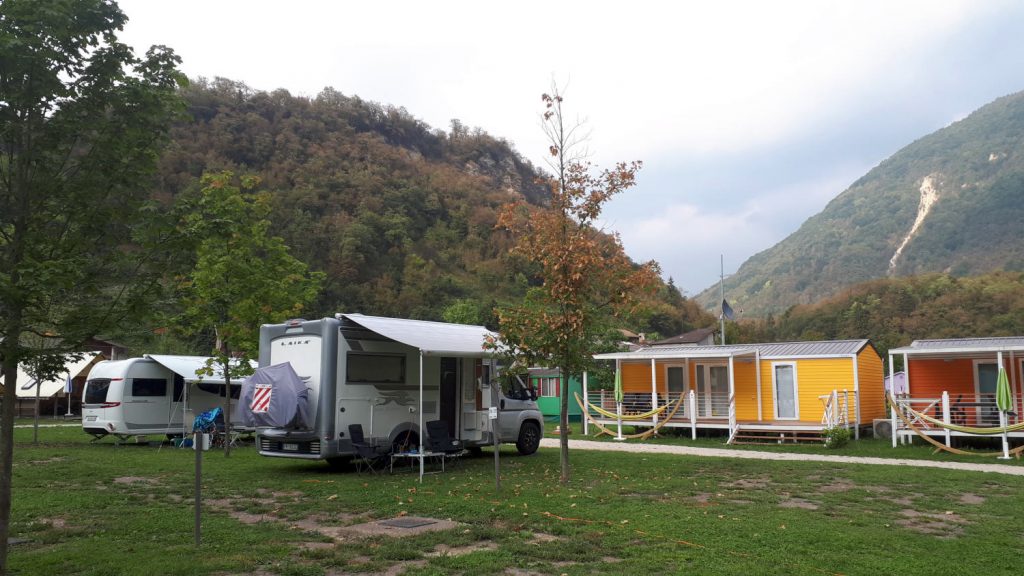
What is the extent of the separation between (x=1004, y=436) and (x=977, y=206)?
82145 millimetres

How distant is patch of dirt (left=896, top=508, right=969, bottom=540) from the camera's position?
785 cm

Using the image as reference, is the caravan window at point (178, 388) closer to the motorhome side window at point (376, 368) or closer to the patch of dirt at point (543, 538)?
the motorhome side window at point (376, 368)

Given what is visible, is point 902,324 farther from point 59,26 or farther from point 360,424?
point 59,26

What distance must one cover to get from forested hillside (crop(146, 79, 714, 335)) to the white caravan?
91.5 ft

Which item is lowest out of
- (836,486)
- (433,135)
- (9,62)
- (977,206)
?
(836,486)

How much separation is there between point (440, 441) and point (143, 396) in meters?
10.5

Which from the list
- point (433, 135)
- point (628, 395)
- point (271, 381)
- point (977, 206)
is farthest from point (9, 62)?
point (433, 135)

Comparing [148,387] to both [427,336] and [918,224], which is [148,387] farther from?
[918,224]

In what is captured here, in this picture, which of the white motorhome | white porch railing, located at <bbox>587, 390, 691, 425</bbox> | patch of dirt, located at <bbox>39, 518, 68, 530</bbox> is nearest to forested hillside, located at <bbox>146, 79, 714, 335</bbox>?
white porch railing, located at <bbox>587, 390, 691, 425</bbox>

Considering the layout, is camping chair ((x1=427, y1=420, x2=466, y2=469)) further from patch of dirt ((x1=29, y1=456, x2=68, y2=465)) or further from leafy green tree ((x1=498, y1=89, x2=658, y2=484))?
patch of dirt ((x1=29, y1=456, x2=68, y2=465))

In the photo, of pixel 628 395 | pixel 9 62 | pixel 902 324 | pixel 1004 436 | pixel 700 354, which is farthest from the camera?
pixel 902 324

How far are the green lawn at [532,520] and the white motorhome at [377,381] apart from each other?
0.70m

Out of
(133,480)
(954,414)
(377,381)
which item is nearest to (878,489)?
(377,381)

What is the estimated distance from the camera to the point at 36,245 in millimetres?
5926
